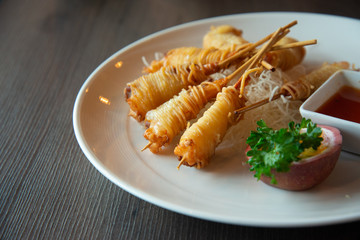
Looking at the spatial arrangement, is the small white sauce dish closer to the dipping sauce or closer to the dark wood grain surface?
the dipping sauce

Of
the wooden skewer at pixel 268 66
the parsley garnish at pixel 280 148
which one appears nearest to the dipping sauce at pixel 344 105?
the wooden skewer at pixel 268 66

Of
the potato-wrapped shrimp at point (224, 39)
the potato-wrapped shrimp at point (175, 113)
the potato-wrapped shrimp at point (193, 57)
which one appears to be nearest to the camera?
the potato-wrapped shrimp at point (175, 113)

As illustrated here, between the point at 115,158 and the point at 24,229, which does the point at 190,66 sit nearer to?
the point at 115,158

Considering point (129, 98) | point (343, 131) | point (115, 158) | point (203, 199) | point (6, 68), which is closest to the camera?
point (203, 199)

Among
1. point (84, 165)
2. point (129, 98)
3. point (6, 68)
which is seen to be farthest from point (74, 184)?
point (6, 68)

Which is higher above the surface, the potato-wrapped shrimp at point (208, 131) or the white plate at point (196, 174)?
the potato-wrapped shrimp at point (208, 131)

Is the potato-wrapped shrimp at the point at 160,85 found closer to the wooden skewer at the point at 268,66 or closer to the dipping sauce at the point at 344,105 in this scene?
the wooden skewer at the point at 268,66
